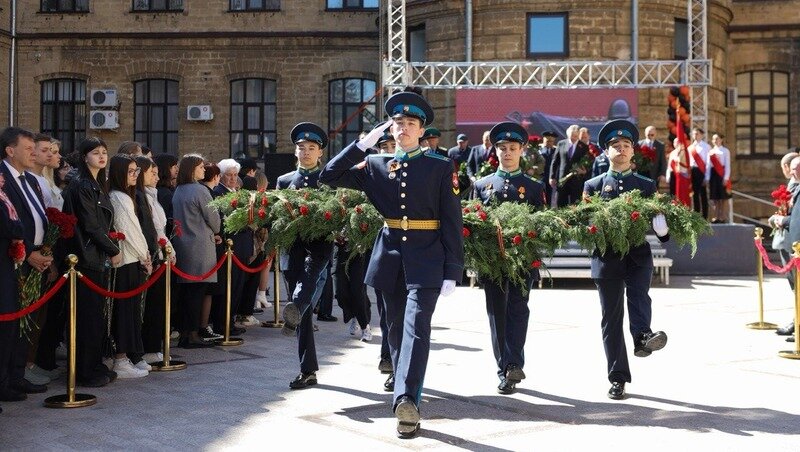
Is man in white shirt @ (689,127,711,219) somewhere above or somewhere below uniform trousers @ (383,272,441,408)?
above

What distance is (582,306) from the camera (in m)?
15.3

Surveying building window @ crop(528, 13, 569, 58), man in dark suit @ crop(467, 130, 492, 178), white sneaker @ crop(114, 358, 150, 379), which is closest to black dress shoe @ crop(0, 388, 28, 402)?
white sneaker @ crop(114, 358, 150, 379)

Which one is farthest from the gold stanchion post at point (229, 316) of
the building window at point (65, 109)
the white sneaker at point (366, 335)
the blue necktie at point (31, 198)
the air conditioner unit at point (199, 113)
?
the building window at point (65, 109)

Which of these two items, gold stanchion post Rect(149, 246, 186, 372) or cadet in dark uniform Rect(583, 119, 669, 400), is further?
gold stanchion post Rect(149, 246, 186, 372)

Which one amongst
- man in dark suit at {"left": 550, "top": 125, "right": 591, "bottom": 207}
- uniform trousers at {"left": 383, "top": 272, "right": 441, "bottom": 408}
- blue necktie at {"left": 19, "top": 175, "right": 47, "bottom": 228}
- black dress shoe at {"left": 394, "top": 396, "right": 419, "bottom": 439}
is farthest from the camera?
man in dark suit at {"left": 550, "top": 125, "right": 591, "bottom": 207}

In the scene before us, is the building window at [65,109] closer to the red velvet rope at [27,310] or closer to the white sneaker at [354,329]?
the white sneaker at [354,329]

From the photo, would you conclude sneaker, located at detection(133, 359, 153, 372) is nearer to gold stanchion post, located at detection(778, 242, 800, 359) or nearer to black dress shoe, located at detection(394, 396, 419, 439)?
black dress shoe, located at detection(394, 396, 419, 439)

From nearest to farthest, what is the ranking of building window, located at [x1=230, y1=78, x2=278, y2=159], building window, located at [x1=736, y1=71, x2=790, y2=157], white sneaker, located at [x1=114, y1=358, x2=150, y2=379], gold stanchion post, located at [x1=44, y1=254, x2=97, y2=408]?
gold stanchion post, located at [x1=44, y1=254, x2=97, y2=408] → white sneaker, located at [x1=114, y1=358, x2=150, y2=379] → building window, located at [x1=736, y1=71, x2=790, y2=157] → building window, located at [x1=230, y1=78, x2=278, y2=159]

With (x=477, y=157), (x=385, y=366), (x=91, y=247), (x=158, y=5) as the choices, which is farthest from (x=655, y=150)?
(x=158, y=5)

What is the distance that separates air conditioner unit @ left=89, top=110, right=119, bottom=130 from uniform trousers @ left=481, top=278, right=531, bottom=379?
79.7 feet

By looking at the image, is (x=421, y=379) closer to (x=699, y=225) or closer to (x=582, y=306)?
(x=699, y=225)

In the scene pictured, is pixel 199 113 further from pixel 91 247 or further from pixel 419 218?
pixel 419 218

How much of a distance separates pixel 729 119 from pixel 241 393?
24.5 metres

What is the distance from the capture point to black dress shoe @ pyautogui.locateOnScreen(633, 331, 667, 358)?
8242 mm
